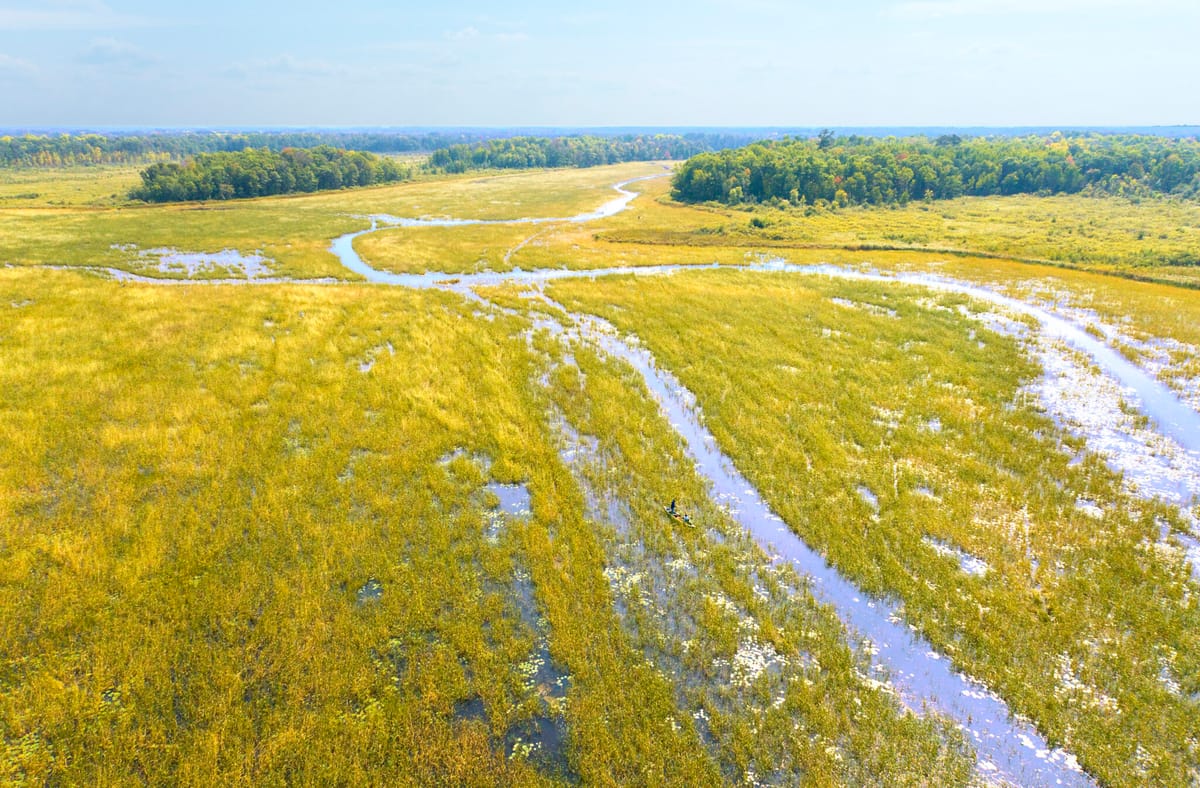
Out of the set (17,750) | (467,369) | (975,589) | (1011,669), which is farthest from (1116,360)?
(17,750)

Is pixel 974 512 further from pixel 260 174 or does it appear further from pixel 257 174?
pixel 260 174

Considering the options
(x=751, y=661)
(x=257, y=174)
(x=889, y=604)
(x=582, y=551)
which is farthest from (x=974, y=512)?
(x=257, y=174)

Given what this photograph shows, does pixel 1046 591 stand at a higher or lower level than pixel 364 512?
lower

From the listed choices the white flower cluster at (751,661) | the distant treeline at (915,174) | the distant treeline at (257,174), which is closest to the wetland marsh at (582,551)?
the white flower cluster at (751,661)

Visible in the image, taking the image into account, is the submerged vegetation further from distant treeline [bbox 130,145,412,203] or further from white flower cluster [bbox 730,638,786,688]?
distant treeline [bbox 130,145,412,203]

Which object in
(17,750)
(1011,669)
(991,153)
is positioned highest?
(991,153)

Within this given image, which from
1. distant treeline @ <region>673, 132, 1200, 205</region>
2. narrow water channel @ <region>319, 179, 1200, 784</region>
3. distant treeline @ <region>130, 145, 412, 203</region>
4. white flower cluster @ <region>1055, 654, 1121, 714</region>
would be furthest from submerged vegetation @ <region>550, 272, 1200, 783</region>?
distant treeline @ <region>130, 145, 412, 203</region>

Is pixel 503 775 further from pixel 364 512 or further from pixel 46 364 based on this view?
pixel 46 364
